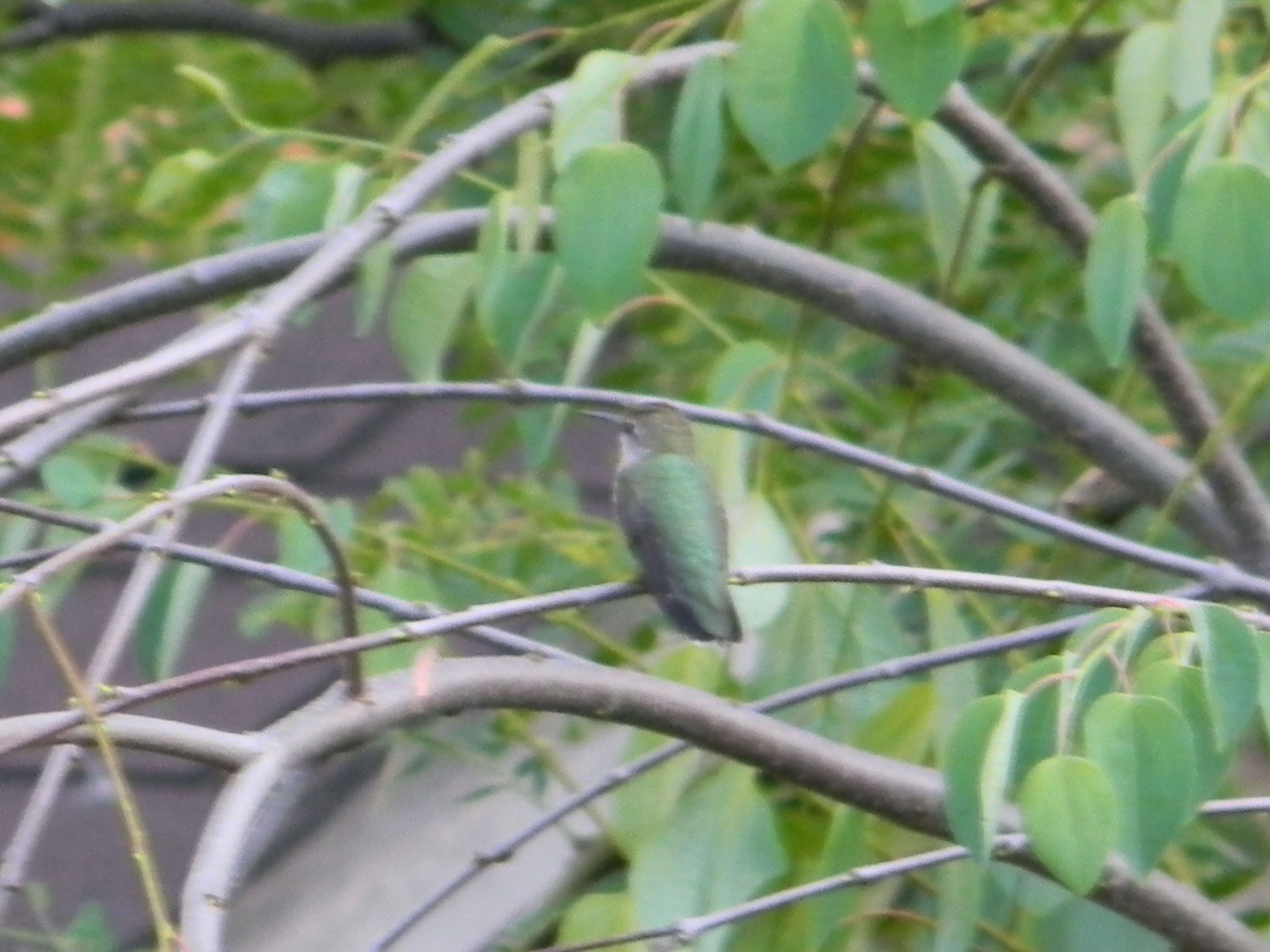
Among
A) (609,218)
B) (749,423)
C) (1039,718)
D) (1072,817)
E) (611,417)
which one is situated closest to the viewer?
(1072,817)

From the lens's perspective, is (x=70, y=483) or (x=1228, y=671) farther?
(x=70, y=483)

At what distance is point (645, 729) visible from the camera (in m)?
1.01

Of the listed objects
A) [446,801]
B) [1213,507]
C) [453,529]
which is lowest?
[446,801]

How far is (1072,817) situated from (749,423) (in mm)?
400

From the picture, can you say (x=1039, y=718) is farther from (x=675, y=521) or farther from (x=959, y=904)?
(x=675, y=521)

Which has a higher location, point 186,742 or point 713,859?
point 186,742

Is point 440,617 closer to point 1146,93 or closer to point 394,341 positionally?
point 394,341

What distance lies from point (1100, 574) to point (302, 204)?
951 millimetres

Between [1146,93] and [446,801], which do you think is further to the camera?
[446,801]

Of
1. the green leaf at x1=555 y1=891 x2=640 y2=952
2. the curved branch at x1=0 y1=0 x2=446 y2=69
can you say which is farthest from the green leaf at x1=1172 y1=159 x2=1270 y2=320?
the curved branch at x1=0 y1=0 x2=446 y2=69

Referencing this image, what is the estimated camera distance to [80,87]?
2.21m

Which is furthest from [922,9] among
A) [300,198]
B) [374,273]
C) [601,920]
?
[601,920]

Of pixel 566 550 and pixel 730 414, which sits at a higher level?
pixel 730 414

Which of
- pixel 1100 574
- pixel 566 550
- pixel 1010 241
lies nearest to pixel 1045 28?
pixel 1010 241
